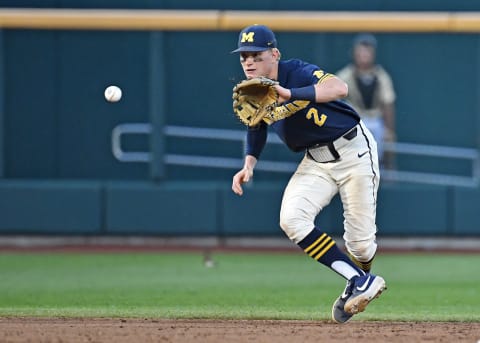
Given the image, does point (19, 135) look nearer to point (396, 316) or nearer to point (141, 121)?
point (141, 121)

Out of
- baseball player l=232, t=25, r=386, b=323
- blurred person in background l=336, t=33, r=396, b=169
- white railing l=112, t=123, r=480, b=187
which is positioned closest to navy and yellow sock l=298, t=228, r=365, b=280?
baseball player l=232, t=25, r=386, b=323

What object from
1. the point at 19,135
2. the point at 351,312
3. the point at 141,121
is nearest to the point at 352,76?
the point at 141,121

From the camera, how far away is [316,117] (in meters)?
6.38

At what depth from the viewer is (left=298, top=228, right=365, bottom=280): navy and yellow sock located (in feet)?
20.7

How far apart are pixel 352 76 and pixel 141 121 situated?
2.42m

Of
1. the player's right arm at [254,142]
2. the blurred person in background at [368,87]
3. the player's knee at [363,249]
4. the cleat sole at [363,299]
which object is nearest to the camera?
the cleat sole at [363,299]

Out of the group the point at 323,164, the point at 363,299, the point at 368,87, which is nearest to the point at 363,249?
the point at 363,299

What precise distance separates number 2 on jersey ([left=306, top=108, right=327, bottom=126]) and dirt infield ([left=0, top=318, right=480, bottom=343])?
3.68ft

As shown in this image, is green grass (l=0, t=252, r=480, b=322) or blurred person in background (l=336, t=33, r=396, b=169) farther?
blurred person in background (l=336, t=33, r=396, b=169)

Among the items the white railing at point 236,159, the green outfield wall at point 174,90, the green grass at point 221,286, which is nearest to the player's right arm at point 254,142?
the green grass at point 221,286

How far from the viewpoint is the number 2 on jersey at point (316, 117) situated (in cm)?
637

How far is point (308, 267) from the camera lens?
10195 millimetres

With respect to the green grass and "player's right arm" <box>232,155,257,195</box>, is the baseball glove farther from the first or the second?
the green grass

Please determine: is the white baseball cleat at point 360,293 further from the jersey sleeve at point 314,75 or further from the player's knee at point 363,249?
the jersey sleeve at point 314,75
